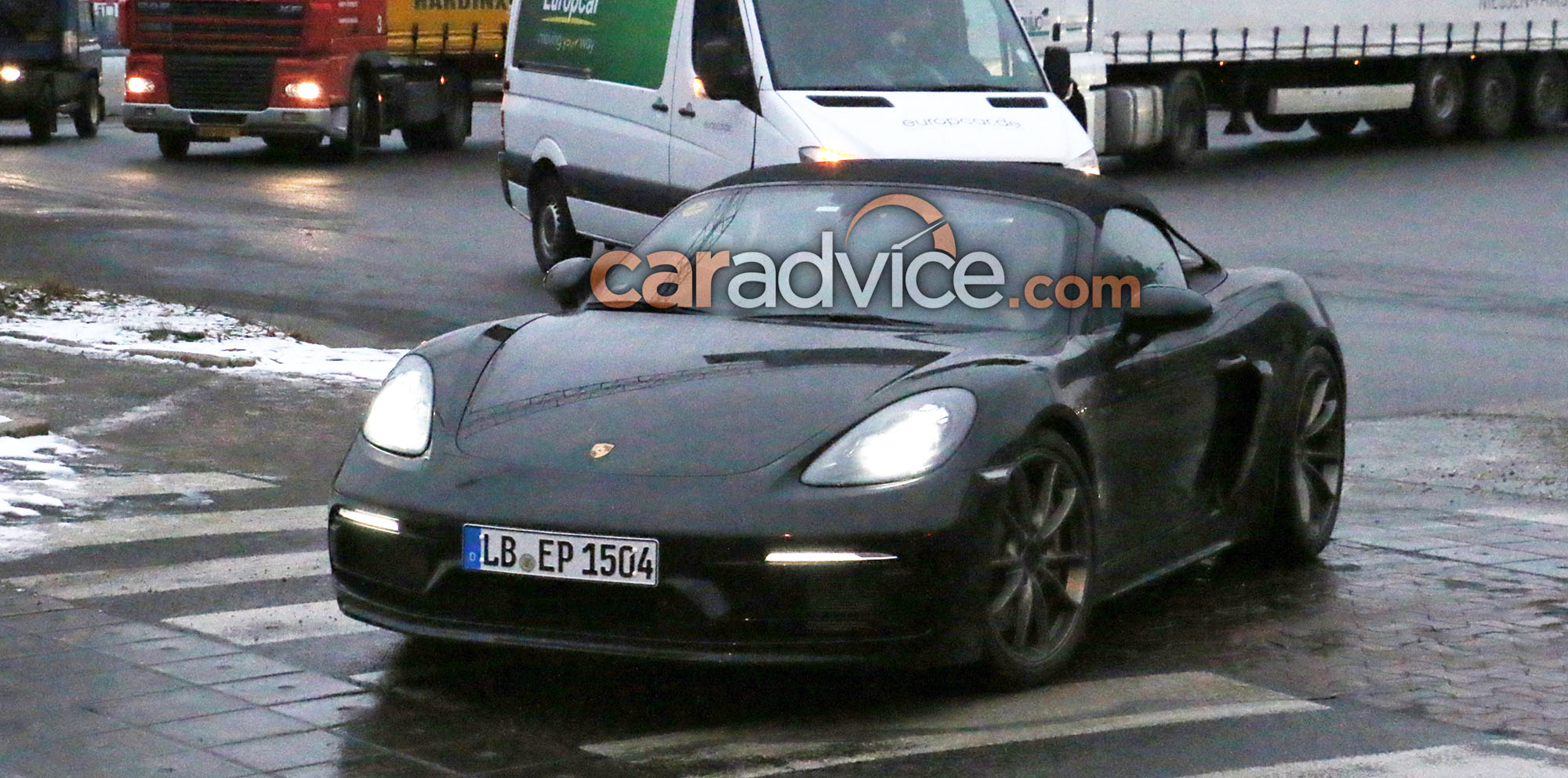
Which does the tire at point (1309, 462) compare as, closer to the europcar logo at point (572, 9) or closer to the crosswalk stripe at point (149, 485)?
the crosswalk stripe at point (149, 485)

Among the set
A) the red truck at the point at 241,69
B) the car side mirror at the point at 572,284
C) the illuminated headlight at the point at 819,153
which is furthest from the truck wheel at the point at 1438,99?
the car side mirror at the point at 572,284

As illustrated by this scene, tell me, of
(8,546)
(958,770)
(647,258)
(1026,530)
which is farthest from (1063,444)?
(8,546)

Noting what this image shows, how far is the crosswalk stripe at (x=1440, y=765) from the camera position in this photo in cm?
490

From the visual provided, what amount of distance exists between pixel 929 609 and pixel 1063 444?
712mm

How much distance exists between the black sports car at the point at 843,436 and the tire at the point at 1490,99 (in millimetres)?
27338

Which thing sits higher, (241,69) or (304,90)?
(241,69)

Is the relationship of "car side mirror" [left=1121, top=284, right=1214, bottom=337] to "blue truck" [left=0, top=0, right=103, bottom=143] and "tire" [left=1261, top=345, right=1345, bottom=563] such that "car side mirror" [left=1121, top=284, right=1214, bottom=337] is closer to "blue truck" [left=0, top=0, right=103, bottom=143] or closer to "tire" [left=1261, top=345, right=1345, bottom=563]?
"tire" [left=1261, top=345, right=1345, bottom=563]

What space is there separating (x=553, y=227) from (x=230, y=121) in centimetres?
1206

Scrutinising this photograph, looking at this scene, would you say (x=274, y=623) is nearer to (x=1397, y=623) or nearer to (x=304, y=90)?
(x=1397, y=623)

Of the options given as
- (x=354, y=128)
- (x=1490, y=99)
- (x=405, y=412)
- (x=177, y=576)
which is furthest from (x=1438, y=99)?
(x=405, y=412)

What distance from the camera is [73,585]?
22.0ft

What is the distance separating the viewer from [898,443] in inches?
213

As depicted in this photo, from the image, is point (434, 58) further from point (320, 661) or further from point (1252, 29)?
point (320, 661)

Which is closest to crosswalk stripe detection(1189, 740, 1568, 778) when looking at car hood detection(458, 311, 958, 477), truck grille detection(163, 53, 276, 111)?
car hood detection(458, 311, 958, 477)
